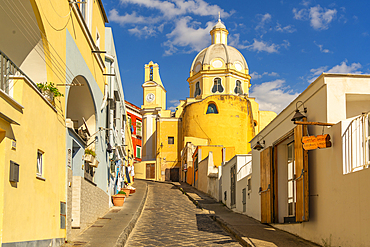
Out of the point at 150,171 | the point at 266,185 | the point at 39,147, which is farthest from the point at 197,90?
the point at 39,147

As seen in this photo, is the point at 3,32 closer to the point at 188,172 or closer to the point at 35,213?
the point at 35,213

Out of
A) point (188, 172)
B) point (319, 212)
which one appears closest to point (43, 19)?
point (319, 212)

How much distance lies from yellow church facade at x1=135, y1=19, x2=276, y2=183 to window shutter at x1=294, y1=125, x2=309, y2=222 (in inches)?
1103

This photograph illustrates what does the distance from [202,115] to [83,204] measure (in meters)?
32.0

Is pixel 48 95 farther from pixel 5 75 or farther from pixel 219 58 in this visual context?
pixel 219 58

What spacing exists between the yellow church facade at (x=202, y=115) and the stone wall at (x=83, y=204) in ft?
82.2

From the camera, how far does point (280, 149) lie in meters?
12.6

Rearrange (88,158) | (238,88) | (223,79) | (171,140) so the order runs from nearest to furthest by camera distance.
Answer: (88,158), (223,79), (171,140), (238,88)

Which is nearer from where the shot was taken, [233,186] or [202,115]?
[233,186]

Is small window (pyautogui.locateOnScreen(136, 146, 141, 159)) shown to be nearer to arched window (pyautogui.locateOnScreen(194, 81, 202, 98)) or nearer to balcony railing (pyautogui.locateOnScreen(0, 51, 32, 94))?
arched window (pyautogui.locateOnScreen(194, 81, 202, 98))

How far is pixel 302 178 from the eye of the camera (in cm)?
929

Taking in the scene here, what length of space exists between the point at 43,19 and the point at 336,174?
248 inches

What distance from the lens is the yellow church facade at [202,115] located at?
42.0m

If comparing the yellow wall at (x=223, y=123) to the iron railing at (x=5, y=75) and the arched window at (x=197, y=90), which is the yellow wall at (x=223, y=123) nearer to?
the arched window at (x=197, y=90)
